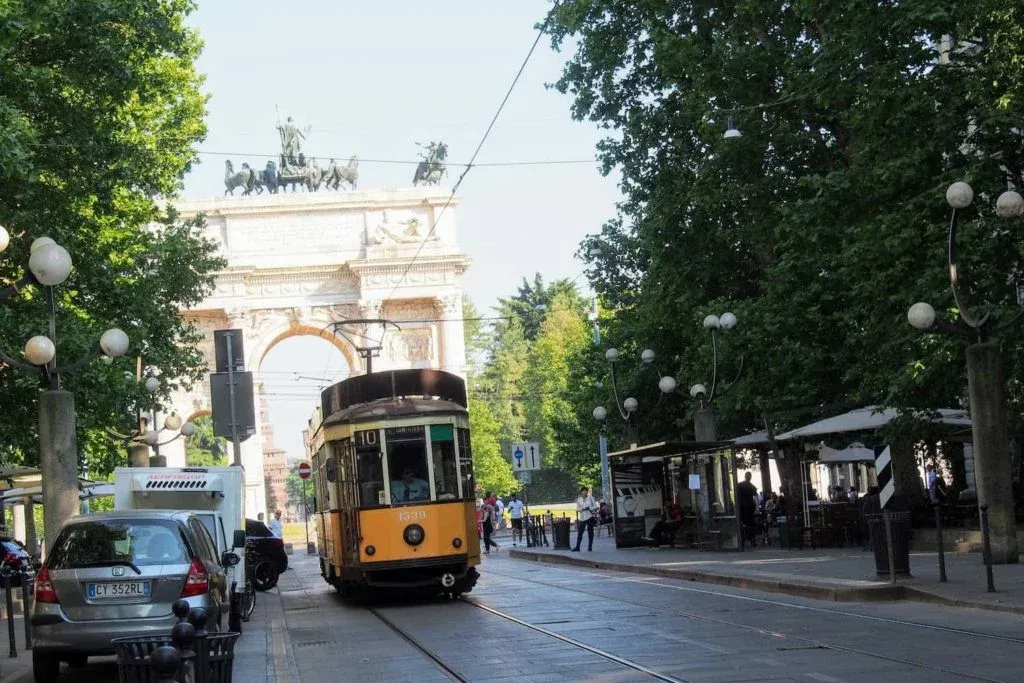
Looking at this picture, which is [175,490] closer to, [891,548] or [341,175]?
[891,548]

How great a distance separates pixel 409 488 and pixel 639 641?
745 cm

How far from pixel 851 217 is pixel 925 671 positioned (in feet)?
56.4

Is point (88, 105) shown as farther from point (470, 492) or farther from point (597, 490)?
point (597, 490)

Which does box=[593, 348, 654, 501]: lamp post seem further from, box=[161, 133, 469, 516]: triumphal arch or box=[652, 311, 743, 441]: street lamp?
box=[161, 133, 469, 516]: triumphal arch

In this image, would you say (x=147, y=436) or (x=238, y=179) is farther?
(x=238, y=179)

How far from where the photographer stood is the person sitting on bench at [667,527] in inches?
1356

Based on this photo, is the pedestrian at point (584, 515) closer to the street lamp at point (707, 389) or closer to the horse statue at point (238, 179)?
the street lamp at point (707, 389)

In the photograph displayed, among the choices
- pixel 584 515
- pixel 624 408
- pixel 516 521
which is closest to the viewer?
pixel 584 515

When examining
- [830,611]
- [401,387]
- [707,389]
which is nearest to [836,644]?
[830,611]

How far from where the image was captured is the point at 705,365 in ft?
112

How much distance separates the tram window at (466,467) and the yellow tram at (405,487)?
0.01 metres

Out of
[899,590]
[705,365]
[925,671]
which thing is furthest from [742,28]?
[925,671]

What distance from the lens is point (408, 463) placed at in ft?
69.1

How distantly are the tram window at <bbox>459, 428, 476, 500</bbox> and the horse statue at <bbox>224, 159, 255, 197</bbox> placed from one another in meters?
53.3
